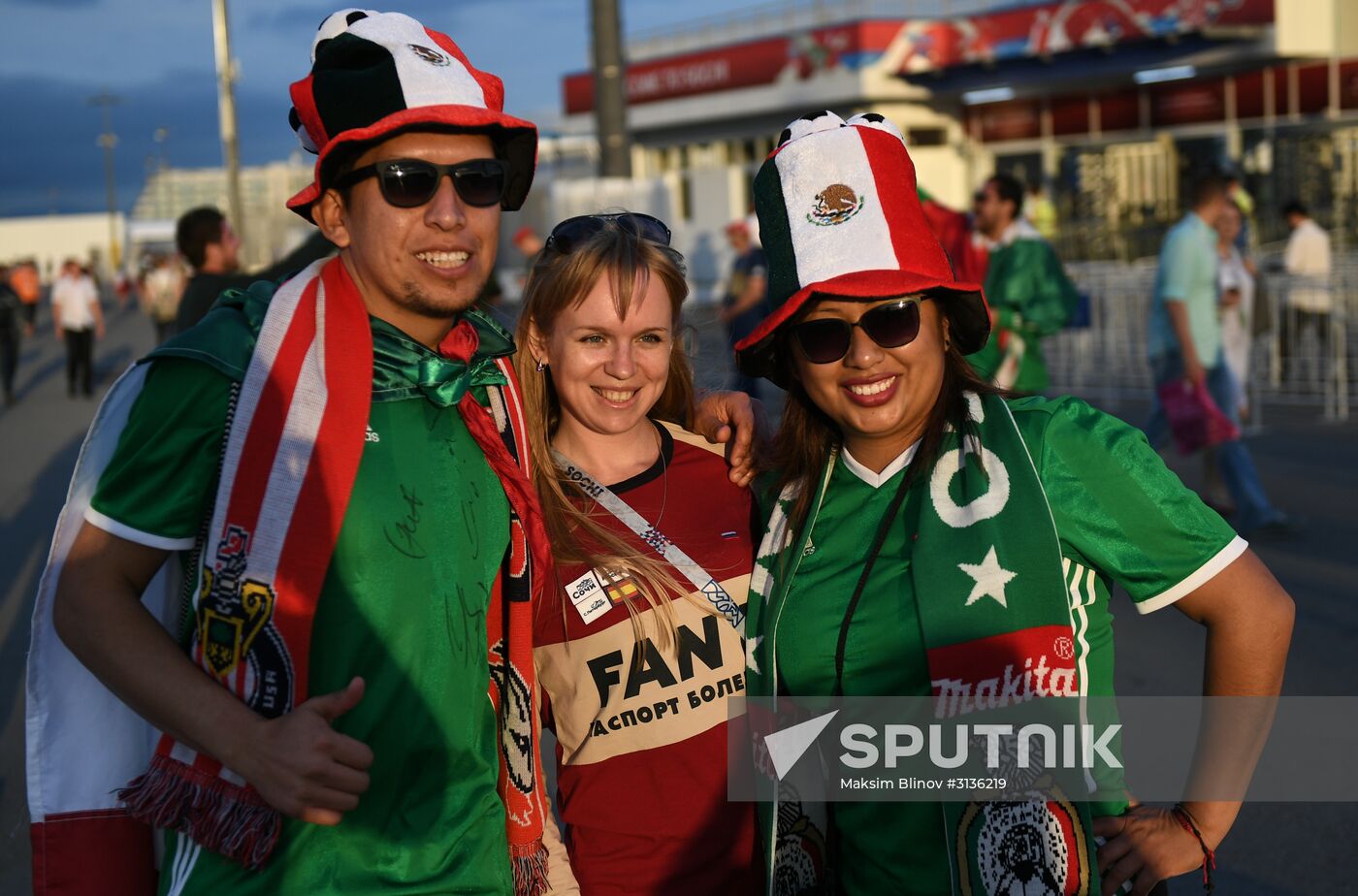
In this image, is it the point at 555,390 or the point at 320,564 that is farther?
the point at 555,390

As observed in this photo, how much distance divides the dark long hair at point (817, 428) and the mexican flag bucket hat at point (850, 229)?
0.21 feet

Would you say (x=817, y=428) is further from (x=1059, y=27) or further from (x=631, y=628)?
(x=1059, y=27)

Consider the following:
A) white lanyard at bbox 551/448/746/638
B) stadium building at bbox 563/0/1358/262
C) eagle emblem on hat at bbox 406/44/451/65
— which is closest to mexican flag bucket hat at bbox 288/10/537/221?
eagle emblem on hat at bbox 406/44/451/65

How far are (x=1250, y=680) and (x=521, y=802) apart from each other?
1.33 m

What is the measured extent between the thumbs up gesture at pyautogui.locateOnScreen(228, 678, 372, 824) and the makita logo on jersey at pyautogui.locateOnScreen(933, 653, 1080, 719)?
988 mm

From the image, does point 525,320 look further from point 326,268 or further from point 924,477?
point 924,477

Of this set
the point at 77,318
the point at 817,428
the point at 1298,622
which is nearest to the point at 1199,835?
the point at 817,428

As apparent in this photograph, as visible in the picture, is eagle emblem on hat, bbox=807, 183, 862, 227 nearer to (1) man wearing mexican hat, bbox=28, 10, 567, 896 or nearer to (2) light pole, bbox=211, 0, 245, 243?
(1) man wearing mexican hat, bbox=28, 10, 567, 896

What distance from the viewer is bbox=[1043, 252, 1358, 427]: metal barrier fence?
526 inches

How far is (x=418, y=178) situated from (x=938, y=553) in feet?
3.68

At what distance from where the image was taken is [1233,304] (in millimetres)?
9664

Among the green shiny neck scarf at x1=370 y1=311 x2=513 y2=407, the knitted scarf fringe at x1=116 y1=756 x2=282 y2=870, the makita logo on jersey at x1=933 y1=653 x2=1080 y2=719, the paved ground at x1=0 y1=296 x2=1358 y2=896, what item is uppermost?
the green shiny neck scarf at x1=370 y1=311 x2=513 y2=407

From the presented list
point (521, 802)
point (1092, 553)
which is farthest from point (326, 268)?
point (1092, 553)

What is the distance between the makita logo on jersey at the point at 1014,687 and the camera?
2.40m
